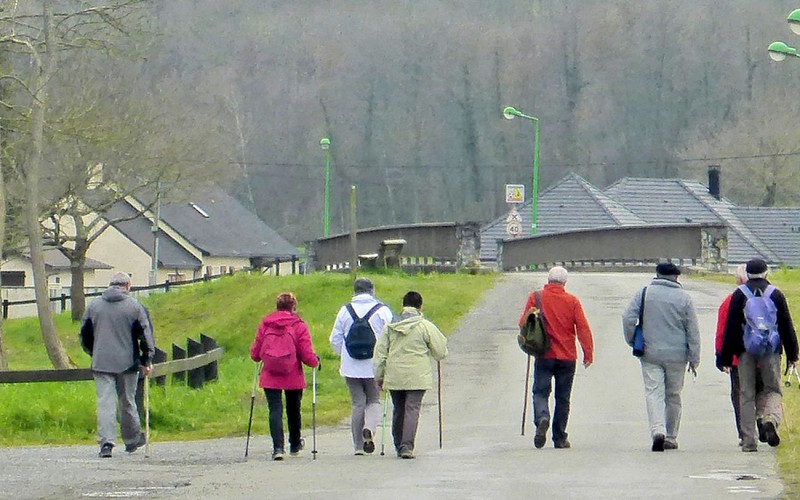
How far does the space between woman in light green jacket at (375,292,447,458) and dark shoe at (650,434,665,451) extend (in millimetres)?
2041

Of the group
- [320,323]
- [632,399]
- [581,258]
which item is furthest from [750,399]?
[581,258]

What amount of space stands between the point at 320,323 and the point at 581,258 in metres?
20.3

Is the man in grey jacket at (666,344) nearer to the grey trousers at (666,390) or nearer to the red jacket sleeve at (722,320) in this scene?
the grey trousers at (666,390)

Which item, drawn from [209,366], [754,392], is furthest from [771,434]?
[209,366]

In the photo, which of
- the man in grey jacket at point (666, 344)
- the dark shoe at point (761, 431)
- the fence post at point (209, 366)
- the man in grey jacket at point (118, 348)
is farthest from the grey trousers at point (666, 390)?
the fence post at point (209, 366)

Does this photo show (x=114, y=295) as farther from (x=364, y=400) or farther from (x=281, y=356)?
(x=364, y=400)

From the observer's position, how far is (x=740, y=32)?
9425cm

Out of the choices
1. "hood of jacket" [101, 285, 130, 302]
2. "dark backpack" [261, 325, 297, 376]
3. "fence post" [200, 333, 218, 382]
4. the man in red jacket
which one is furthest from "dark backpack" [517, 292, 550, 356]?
"fence post" [200, 333, 218, 382]

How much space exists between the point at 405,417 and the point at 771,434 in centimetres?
319

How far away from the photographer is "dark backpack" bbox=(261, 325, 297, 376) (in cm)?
1424

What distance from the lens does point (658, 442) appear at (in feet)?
45.2

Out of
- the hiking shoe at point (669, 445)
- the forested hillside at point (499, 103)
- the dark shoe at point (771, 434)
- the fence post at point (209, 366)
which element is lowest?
the hiking shoe at point (669, 445)

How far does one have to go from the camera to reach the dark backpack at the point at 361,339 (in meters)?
14.4

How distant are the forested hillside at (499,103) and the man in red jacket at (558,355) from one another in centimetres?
7773
